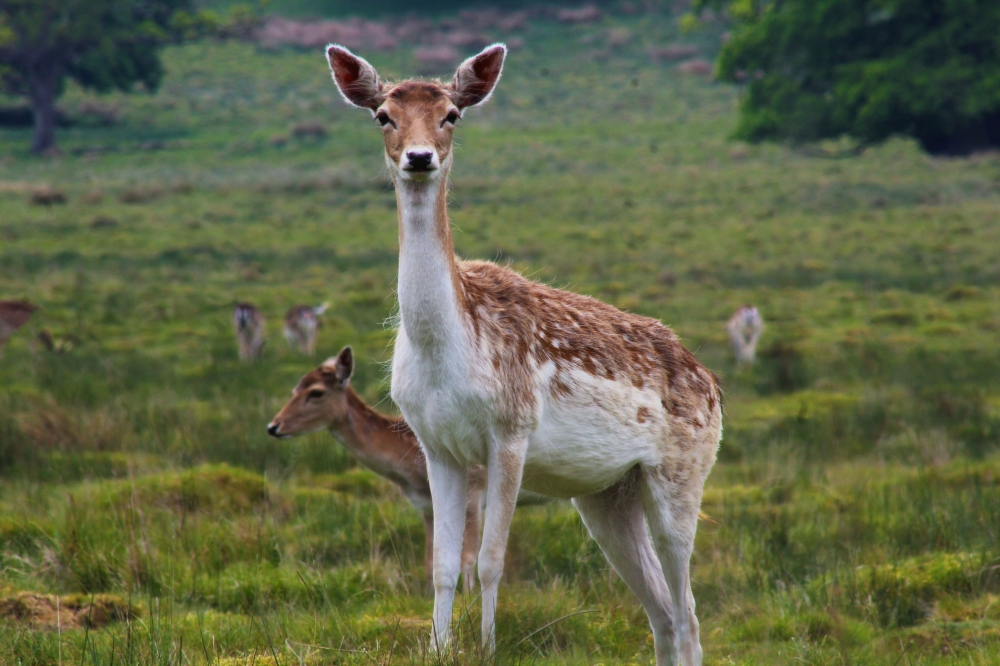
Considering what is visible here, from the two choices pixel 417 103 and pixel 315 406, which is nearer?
pixel 417 103

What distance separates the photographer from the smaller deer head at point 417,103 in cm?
441

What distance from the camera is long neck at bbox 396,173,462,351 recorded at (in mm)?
4555

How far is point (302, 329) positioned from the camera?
1488 cm

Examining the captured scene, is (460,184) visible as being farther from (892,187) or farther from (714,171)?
(892,187)

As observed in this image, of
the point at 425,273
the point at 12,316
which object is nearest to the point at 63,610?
the point at 425,273

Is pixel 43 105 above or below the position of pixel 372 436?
above

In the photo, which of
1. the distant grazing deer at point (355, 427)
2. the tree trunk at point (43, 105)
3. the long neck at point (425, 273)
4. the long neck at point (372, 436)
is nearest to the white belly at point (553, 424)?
the long neck at point (425, 273)

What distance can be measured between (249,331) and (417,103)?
10403 mm

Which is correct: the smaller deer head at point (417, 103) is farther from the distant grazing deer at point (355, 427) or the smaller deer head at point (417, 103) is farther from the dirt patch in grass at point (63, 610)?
the distant grazing deer at point (355, 427)

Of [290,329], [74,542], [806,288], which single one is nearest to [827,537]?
[74,542]

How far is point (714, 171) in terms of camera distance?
37.2 meters

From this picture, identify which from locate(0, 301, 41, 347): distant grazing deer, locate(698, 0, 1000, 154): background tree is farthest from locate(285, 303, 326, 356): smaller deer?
locate(698, 0, 1000, 154): background tree

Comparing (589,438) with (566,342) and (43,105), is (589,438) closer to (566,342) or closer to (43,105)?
(566,342)

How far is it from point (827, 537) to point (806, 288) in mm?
13328
